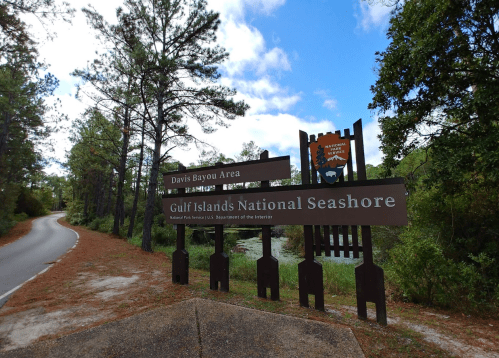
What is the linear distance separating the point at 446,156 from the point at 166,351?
18.3 ft

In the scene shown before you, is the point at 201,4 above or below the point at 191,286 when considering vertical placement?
above

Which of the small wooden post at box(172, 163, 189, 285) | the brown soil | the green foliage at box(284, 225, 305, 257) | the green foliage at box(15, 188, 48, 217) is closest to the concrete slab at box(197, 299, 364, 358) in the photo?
the brown soil

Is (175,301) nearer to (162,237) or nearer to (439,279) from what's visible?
(439,279)

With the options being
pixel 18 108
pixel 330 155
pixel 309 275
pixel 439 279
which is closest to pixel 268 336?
pixel 309 275

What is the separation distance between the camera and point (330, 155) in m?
3.46

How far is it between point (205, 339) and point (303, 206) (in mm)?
2225

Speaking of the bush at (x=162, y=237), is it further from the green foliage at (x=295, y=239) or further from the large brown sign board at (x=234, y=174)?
the large brown sign board at (x=234, y=174)

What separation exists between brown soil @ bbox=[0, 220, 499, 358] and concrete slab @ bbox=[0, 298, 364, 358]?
0.34m

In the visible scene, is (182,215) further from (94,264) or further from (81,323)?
(94,264)

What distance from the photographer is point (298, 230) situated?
14.5 metres

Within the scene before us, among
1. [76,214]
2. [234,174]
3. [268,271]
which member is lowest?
[268,271]

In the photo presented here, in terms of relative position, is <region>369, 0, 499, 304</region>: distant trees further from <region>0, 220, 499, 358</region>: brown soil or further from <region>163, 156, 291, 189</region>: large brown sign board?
<region>163, 156, 291, 189</region>: large brown sign board

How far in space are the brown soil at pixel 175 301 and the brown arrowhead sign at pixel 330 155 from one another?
202cm

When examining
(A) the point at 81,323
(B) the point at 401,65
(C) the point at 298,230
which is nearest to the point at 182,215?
(A) the point at 81,323
